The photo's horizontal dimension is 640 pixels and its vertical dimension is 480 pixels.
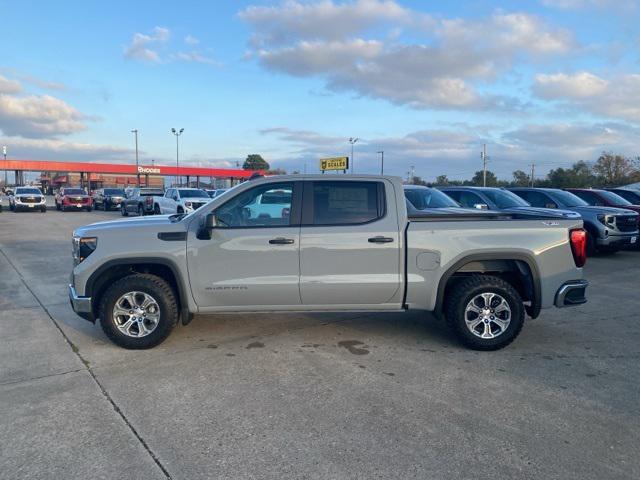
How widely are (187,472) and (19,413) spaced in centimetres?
170

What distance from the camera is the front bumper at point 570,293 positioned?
17.5 feet

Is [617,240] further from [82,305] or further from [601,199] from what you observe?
[82,305]

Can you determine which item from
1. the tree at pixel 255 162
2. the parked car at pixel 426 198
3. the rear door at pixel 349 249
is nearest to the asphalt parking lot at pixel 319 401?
the rear door at pixel 349 249

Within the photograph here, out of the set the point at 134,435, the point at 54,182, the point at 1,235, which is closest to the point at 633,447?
the point at 134,435

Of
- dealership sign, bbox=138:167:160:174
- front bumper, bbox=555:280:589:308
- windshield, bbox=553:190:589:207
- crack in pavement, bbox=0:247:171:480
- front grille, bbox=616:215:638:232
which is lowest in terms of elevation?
crack in pavement, bbox=0:247:171:480

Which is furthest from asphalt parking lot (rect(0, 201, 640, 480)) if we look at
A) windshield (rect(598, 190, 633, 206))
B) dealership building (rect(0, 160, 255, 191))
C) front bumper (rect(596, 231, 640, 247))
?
dealership building (rect(0, 160, 255, 191))

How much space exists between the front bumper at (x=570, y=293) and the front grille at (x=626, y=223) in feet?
27.7

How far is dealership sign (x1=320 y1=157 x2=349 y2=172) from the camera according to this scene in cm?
4320

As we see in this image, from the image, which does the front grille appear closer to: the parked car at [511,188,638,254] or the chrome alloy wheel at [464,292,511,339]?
the parked car at [511,188,638,254]

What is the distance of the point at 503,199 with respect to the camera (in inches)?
527

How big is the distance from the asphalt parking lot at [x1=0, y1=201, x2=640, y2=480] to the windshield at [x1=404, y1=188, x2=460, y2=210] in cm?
442

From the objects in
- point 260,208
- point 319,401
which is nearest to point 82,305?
point 260,208

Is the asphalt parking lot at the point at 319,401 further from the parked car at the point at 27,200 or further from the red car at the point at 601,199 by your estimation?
the parked car at the point at 27,200

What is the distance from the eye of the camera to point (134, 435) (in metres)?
3.56
